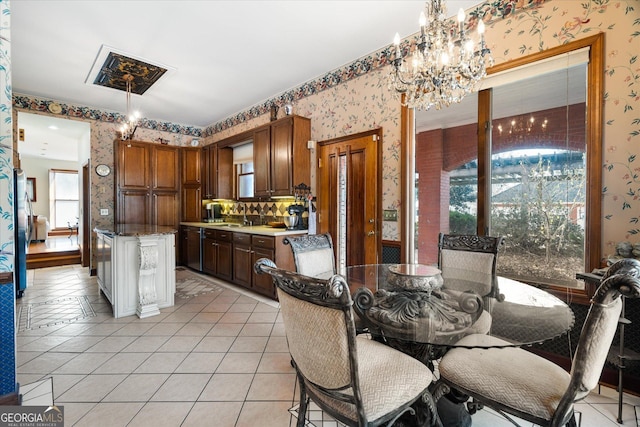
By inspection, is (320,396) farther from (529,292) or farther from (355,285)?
(529,292)

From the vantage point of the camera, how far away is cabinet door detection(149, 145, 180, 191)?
18.3 feet

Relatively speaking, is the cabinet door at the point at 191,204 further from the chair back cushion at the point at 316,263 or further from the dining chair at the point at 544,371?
the dining chair at the point at 544,371

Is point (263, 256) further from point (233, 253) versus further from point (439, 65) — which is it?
point (439, 65)

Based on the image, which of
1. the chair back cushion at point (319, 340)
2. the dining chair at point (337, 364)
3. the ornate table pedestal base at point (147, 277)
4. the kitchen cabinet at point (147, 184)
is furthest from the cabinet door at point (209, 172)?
the chair back cushion at point (319, 340)

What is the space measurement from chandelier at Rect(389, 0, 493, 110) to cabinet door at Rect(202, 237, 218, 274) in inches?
160

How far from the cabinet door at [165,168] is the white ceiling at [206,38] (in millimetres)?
1404

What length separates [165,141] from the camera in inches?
231

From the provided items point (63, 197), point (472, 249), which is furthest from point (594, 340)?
point (63, 197)

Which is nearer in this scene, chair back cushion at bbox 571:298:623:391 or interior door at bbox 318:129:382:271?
chair back cushion at bbox 571:298:623:391

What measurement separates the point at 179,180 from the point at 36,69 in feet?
8.49

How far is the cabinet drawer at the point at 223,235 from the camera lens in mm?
4501

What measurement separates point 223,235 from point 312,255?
2.79m

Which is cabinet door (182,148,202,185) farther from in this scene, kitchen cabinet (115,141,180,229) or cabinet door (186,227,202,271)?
cabinet door (186,227,202,271)

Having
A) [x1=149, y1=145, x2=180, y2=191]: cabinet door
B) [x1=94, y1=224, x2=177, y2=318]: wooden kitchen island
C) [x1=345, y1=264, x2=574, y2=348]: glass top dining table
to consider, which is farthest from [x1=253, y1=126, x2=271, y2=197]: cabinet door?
[x1=345, y1=264, x2=574, y2=348]: glass top dining table
